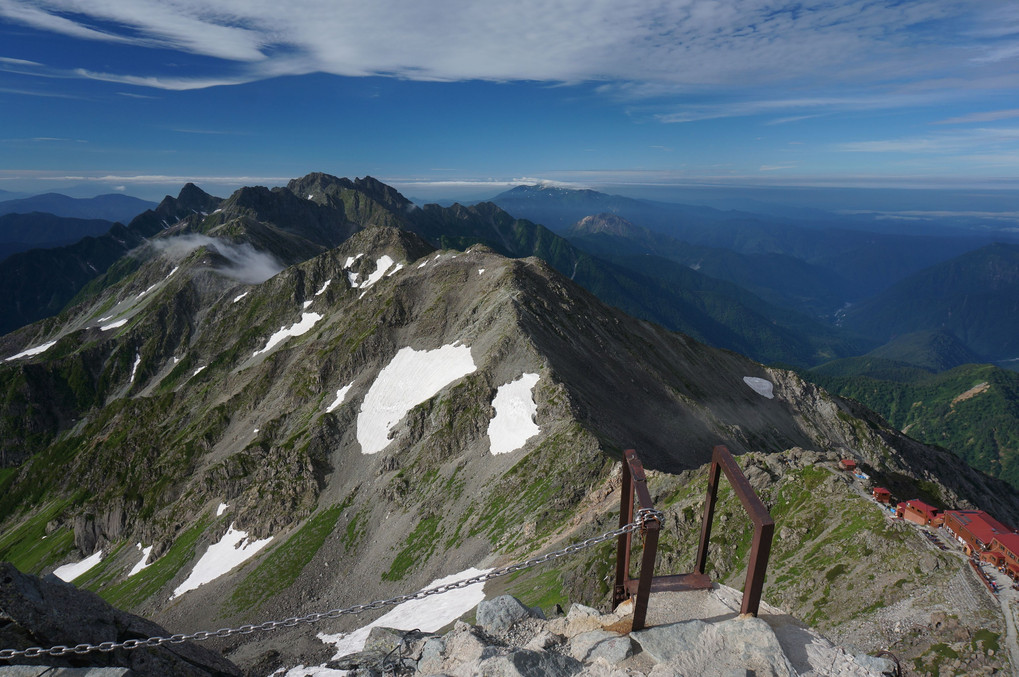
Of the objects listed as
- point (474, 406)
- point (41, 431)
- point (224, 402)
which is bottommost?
point (41, 431)

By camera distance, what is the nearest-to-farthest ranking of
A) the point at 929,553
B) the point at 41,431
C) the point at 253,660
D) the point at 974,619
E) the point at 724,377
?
1. the point at 974,619
2. the point at 929,553
3. the point at 253,660
4. the point at 724,377
5. the point at 41,431

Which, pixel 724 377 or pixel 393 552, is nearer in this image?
pixel 393 552

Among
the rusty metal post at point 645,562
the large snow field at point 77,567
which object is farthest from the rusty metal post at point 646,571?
the large snow field at point 77,567

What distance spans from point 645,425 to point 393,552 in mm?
38192

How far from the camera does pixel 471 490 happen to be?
60062 millimetres

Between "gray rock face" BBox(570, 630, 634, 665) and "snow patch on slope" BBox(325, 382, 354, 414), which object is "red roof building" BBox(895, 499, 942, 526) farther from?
"snow patch on slope" BBox(325, 382, 354, 414)

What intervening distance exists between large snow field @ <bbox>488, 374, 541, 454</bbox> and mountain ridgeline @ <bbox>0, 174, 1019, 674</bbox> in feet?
0.98

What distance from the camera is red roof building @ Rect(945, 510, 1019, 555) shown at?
27953 millimetres

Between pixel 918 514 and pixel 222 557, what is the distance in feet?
270

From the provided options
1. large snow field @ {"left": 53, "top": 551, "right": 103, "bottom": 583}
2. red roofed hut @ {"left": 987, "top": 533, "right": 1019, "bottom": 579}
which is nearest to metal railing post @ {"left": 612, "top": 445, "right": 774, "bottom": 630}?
red roofed hut @ {"left": 987, "top": 533, "right": 1019, "bottom": 579}

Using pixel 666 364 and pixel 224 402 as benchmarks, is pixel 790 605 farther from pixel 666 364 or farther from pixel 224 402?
pixel 224 402

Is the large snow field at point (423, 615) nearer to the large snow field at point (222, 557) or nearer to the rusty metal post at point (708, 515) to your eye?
the large snow field at point (222, 557)

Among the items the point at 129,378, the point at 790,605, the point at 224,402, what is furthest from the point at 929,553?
the point at 129,378

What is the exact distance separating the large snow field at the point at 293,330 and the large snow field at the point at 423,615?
107m
